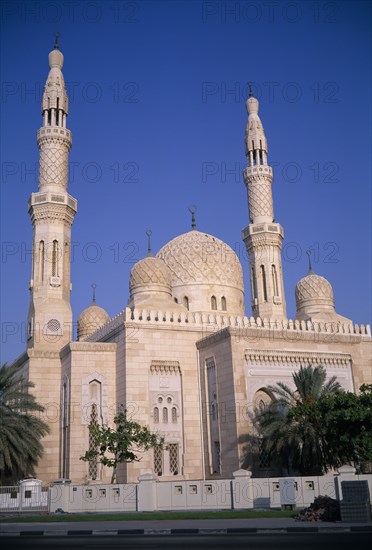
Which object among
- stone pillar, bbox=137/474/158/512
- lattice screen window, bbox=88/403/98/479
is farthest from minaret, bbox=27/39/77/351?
stone pillar, bbox=137/474/158/512

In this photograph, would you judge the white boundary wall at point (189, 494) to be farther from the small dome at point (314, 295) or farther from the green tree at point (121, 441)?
the small dome at point (314, 295)

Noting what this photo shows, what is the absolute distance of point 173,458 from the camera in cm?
2361

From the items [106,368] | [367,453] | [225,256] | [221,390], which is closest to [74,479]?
[106,368]

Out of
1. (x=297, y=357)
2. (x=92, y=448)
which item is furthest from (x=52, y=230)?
(x=297, y=357)

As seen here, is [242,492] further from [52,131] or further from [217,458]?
[52,131]

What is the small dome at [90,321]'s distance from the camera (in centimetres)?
3397

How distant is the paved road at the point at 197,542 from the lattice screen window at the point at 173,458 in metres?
12.5

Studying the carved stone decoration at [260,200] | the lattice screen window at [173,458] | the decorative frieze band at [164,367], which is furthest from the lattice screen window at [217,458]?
the carved stone decoration at [260,200]

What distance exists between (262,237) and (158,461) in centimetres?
1289

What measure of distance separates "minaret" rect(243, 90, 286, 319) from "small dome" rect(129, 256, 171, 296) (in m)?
4.97

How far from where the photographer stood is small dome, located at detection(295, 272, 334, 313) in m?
31.4

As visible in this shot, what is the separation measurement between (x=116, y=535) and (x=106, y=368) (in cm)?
1310

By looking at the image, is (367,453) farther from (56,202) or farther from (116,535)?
(56,202)

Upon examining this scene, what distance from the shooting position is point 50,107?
95.6 ft
